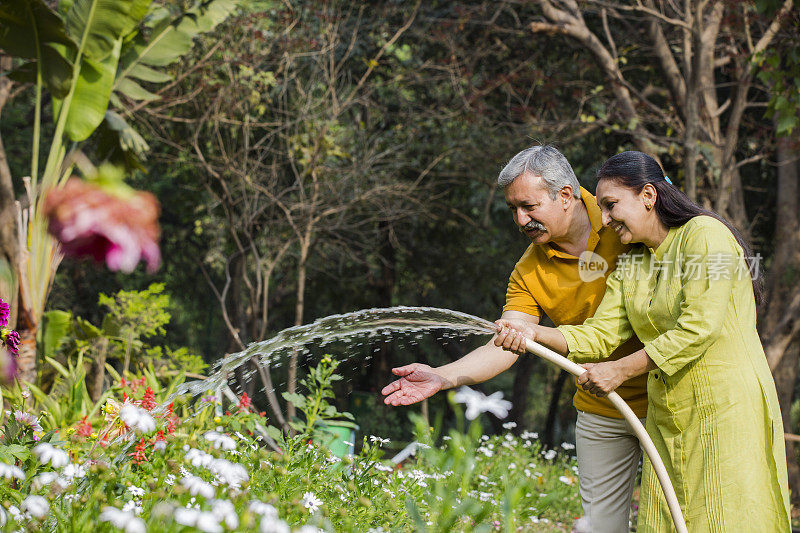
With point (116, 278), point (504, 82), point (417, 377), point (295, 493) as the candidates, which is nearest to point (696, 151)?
point (504, 82)

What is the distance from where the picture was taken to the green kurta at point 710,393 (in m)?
2.29

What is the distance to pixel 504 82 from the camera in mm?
8750

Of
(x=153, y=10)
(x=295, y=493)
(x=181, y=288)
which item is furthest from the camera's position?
(x=181, y=288)

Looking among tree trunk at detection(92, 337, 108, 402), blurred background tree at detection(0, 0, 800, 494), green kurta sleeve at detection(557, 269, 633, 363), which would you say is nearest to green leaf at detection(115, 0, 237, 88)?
blurred background tree at detection(0, 0, 800, 494)

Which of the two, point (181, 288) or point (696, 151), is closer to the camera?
point (696, 151)

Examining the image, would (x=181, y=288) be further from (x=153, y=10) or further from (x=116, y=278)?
(x=153, y=10)

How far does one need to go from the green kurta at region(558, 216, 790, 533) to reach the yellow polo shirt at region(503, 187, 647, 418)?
24cm

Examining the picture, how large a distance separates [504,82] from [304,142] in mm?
2329

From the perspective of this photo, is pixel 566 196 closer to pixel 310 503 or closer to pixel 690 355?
pixel 690 355

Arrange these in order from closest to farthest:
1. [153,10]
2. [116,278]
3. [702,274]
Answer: [702,274] < [153,10] < [116,278]

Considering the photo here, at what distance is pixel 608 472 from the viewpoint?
278 cm

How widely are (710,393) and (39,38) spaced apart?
18.5ft

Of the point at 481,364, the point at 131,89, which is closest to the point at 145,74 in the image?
the point at 131,89

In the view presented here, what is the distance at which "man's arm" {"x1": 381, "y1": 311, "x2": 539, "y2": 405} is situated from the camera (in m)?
2.66
